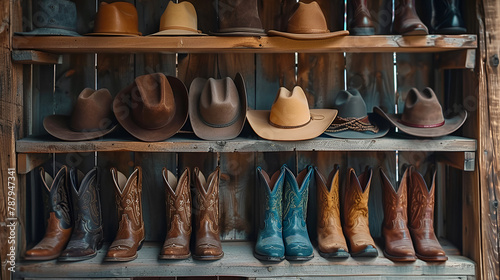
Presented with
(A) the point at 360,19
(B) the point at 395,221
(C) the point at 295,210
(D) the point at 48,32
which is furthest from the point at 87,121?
(B) the point at 395,221

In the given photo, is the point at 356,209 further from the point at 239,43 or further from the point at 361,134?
the point at 239,43

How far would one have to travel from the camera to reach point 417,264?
8.17 feet

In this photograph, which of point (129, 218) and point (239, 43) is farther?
point (129, 218)

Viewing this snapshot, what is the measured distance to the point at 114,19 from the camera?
8.20 ft

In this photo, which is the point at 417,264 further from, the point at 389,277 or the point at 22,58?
the point at 22,58

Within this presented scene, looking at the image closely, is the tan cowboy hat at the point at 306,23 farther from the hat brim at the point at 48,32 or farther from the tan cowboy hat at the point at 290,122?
the hat brim at the point at 48,32

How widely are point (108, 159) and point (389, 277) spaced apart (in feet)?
5.40

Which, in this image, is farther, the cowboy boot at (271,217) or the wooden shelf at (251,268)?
the cowboy boot at (271,217)

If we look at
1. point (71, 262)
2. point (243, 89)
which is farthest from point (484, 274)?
point (71, 262)

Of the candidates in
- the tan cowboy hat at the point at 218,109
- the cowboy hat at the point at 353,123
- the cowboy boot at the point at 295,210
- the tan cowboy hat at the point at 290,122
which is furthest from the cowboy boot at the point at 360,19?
the cowboy boot at the point at 295,210

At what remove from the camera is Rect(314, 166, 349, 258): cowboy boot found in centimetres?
259

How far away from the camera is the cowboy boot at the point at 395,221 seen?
254 cm

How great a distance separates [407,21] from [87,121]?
→ 1.66 metres

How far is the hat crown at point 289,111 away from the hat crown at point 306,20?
1.08ft
